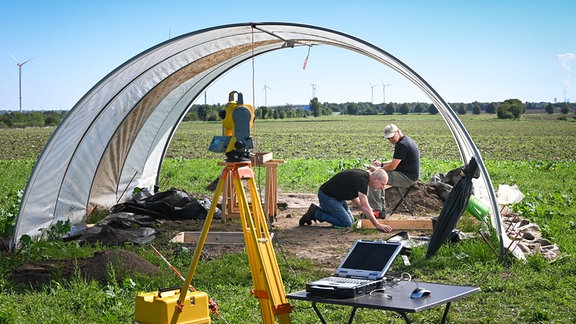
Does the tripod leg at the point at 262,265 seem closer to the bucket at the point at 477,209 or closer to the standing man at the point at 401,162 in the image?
the bucket at the point at 477,209

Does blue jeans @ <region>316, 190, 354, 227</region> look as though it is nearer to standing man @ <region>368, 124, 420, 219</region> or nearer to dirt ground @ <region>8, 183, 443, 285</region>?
dirt ground @ <region>8, 183, 443, 285</region>

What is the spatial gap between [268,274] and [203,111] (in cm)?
6645

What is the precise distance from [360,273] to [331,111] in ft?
295

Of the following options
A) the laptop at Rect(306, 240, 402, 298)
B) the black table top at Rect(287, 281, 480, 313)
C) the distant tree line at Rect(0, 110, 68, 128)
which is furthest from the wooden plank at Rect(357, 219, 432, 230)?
the distant tree line at Rect(0, 110, 68, 128)

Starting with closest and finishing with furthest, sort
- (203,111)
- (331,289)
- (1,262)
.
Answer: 1. (331,289)
2. (1,262)
3. (203,111)

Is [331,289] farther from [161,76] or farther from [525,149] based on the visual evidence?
[525,149]

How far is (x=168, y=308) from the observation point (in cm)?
554

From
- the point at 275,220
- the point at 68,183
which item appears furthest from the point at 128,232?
the point at 275,220

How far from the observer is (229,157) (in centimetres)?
567

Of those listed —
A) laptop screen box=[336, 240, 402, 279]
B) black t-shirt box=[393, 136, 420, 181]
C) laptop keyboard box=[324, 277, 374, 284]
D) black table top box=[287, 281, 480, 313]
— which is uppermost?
black t-shirt box=[393, 136, 420, 181]

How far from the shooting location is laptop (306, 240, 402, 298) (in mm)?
5020

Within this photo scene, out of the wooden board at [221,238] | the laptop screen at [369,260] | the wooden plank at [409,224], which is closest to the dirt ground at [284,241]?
the wooden board at [221,238]

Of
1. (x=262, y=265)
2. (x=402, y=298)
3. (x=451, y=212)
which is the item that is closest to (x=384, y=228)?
(x=451, y=212)

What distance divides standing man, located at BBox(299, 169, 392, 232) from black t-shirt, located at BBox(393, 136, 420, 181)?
1067 mm
